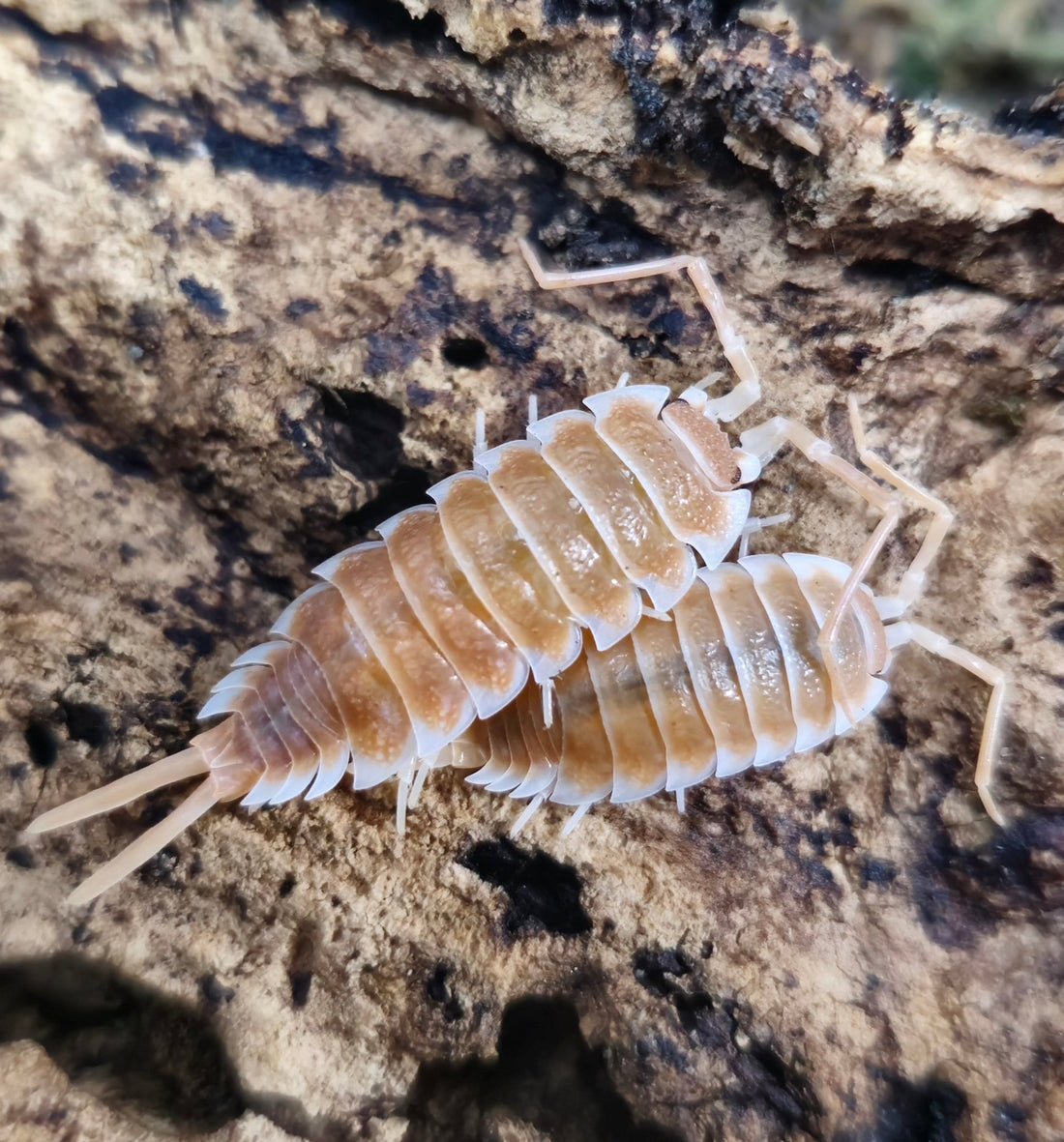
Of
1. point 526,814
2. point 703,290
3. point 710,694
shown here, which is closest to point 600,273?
point 703,290

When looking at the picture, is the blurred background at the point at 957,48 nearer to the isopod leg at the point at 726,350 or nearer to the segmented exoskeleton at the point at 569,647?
the isopod leg at the point at 726,350

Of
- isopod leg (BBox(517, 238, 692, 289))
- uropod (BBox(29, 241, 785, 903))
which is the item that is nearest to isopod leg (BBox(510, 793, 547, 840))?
uropod (BBox(29, 241, 785, 903))

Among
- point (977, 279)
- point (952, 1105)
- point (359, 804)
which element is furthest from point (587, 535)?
point (952, 1105)

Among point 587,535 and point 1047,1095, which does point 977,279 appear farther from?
point 1047,1095

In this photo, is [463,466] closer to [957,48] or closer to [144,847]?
[144,847]

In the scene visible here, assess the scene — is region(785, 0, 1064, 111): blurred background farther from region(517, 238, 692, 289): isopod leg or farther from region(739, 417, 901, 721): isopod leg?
region(739, 417, 901, 721): isopod leg

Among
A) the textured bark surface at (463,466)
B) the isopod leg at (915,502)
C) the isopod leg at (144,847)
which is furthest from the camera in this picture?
the isopod leg at (915,502)

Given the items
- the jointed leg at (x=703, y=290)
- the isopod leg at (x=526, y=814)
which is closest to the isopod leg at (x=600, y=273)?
the jointed leg at (x=703, y=290)
